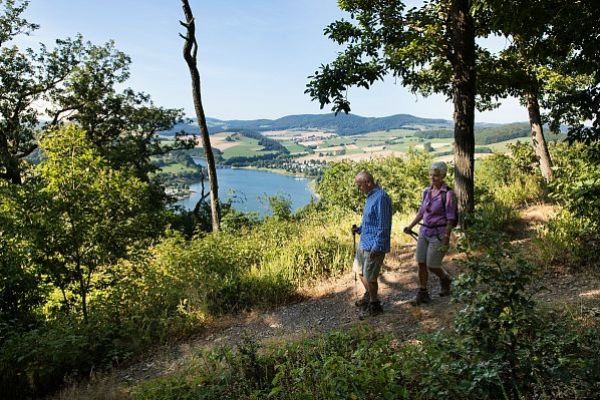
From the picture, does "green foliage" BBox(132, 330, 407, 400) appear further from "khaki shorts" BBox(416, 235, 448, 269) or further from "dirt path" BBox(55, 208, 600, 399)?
"khaki shorts" BBox(416, 235, 448, 269)

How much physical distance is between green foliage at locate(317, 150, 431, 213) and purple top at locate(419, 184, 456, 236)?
7783 mm

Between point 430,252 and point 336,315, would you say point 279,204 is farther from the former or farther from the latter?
point 430,252

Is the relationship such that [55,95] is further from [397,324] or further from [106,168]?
[397,324]

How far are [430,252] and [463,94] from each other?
3.50m

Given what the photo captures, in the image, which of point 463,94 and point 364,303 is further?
point 463,94

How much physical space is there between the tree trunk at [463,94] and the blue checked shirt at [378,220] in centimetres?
232

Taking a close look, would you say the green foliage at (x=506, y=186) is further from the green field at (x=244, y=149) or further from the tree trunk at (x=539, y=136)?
the green field at (x=244, y=149)

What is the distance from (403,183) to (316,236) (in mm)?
6272

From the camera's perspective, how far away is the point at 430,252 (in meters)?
5.69

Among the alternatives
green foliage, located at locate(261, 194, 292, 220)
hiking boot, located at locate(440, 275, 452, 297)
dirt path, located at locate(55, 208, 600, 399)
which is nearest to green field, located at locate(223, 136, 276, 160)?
green foliage, located at locate(261, 194, 292, 220)

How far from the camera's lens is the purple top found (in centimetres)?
551

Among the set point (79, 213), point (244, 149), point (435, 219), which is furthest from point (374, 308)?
point (244, 149)

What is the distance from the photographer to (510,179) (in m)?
14.1

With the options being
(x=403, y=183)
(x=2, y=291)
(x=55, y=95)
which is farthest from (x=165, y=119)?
(x=2, y=291)
